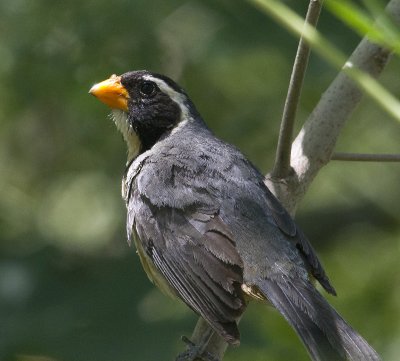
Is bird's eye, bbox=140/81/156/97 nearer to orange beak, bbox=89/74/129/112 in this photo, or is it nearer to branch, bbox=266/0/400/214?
orange beak, bbox=89/74/129/112

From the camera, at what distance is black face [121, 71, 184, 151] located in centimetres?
564

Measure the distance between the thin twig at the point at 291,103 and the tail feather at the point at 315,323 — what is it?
665 millimetres

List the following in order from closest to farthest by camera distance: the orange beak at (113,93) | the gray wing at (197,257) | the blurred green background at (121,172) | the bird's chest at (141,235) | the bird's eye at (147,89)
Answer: the gray wing at (197,257) < the bird's chest at (141,235) < the blurred green background at (121,172) < the orange beak at (113,93) < the bird's eye at (147,89)

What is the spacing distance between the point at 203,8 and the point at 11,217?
2.12 metres

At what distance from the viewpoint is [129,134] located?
223 inches

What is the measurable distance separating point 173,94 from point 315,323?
235cm

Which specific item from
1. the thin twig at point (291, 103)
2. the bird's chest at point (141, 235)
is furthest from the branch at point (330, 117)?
the bird's chest at point (141, 235)

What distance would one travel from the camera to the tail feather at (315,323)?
352 cm

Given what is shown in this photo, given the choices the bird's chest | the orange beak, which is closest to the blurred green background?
the bird's chest

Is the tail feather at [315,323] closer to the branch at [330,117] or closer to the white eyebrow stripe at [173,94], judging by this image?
the branch at [330,117]

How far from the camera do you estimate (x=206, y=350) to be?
4383mm

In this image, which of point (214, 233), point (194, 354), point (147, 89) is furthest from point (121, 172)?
point (194, 354)

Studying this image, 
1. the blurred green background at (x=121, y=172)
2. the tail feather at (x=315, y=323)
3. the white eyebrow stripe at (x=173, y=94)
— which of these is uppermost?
the tail feather at (x=315, y=323)

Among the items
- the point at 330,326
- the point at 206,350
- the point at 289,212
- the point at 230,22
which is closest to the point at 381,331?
the point at 289,212
